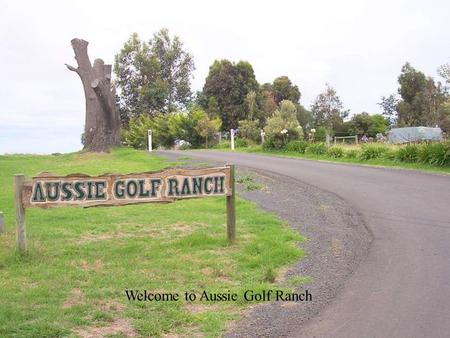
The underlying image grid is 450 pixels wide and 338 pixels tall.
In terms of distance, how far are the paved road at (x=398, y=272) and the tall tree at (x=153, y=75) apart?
4090 cm

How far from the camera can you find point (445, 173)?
15.6m

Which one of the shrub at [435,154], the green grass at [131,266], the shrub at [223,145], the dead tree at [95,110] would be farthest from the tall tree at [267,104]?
the green grass at [131,266]

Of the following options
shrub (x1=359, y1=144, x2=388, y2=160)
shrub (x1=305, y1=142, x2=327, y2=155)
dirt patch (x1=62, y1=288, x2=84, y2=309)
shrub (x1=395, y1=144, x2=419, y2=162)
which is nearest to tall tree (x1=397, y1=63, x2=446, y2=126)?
shrub (x1=305, y1=142, x2=327, y2=155)

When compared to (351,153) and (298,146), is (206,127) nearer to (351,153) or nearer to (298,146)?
(298,146)

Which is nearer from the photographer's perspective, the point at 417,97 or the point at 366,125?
the point at 417,97

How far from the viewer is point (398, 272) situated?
6.33 m

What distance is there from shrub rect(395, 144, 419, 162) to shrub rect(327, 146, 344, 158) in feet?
11.0

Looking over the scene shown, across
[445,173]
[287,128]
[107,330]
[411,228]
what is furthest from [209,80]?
[107,330]

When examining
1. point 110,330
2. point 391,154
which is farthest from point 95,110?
point 110,330

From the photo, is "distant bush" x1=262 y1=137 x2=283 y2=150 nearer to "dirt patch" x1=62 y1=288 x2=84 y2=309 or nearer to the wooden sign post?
the wooden sign post

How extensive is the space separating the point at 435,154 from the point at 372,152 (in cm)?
342

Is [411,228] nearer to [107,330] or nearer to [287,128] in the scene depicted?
[107,330]

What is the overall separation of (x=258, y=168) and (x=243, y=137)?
1954cm

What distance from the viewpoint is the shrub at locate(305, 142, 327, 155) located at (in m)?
23.9
